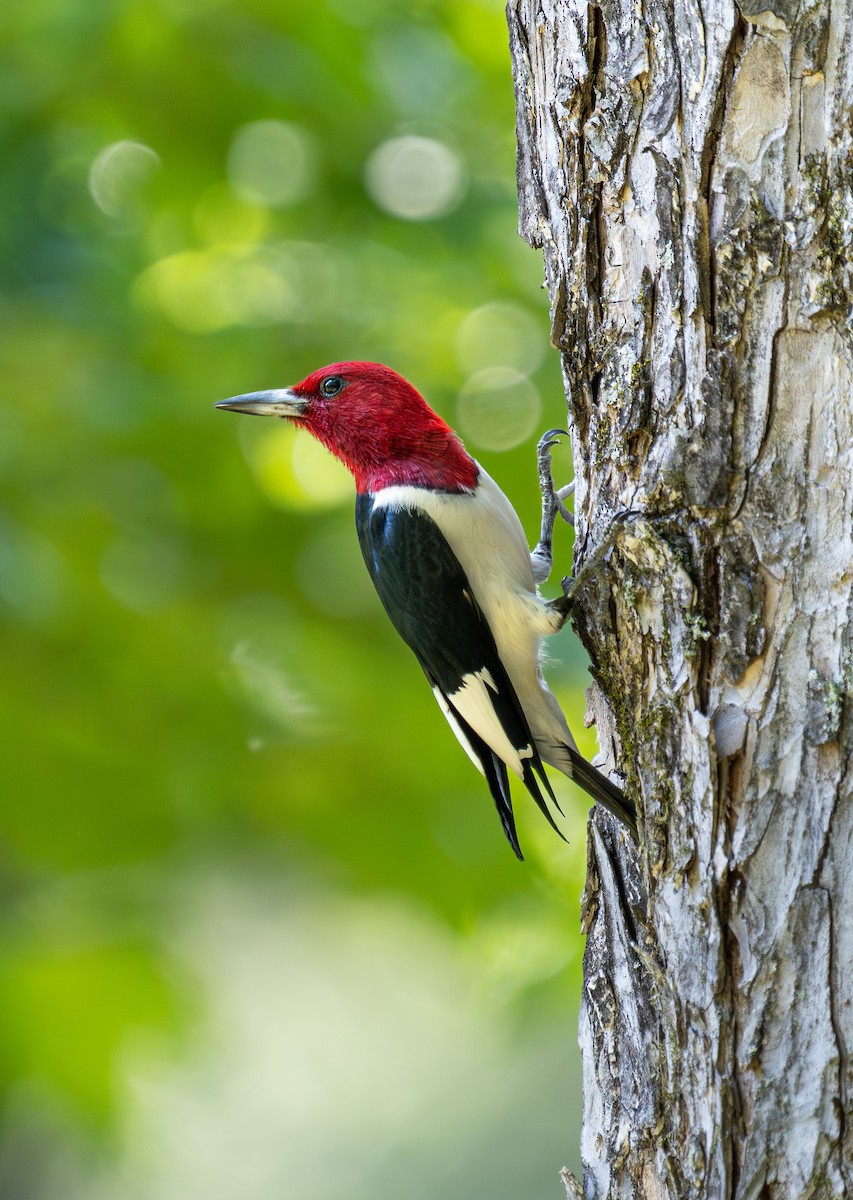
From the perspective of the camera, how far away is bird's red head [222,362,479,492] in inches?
109

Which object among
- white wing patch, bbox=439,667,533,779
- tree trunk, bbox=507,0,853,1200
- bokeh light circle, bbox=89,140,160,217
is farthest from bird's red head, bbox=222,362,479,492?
bokeh light circle, bbox=89,140,160,217

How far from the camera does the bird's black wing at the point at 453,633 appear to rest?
256cm

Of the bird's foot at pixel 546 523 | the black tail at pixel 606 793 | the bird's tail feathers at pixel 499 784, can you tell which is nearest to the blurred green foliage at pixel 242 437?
the bird's foot at pixel 546 523

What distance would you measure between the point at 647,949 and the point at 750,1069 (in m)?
0.26

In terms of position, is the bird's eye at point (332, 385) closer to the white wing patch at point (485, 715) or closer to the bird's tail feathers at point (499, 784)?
the white wing patch at point (485, 715)

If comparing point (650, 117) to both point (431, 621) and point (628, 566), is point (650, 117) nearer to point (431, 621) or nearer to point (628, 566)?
point (628, 566)

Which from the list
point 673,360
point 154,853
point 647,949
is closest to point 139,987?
point 154,853

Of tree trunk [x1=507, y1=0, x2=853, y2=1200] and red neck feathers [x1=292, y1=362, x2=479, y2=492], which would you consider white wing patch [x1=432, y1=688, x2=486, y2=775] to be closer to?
red neck feathers [x1=292, y1=362, x2=479, y2=492]

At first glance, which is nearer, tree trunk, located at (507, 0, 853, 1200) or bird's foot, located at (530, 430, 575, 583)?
tree trunk, located at (507, 0, 853, 1200)

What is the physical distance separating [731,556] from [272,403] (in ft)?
5.15

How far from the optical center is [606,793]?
2127 millimetres

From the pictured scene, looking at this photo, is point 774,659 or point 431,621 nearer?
point 774,659

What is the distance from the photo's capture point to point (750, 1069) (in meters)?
1.70

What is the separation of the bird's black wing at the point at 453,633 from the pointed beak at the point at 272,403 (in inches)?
21.2
